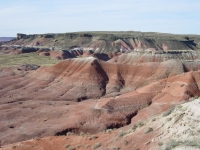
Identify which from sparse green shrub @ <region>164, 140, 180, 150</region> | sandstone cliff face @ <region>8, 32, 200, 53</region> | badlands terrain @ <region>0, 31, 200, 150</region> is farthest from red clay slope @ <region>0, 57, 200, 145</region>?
sandstone cliff face @ <region>8, 32, 200, 53</region>

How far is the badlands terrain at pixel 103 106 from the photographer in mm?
20109

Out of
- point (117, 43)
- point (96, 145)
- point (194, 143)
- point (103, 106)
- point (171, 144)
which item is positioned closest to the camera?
point (194, 143)

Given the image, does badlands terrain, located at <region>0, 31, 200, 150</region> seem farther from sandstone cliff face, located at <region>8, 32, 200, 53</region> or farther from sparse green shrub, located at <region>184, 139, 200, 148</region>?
sandstone cliff face, located at <region>8, 32, 200, 53</region>

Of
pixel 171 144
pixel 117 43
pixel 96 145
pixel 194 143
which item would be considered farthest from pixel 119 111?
pixel 117 43

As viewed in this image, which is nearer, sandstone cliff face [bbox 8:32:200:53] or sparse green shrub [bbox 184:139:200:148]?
sparse green shrub [bbox 184:139:200:148]

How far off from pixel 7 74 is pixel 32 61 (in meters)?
43.9

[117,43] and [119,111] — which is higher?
[117,43]

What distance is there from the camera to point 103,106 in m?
47.4

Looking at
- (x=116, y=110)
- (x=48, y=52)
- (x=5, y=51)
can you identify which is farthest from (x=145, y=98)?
(x=5, y=51)

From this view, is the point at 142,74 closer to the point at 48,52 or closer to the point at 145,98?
the point at 145,98

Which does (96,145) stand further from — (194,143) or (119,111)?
(119,111)

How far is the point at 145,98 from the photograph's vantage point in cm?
4981

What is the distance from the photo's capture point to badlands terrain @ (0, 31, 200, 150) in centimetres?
2011

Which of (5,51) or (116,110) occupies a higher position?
(5,51)
